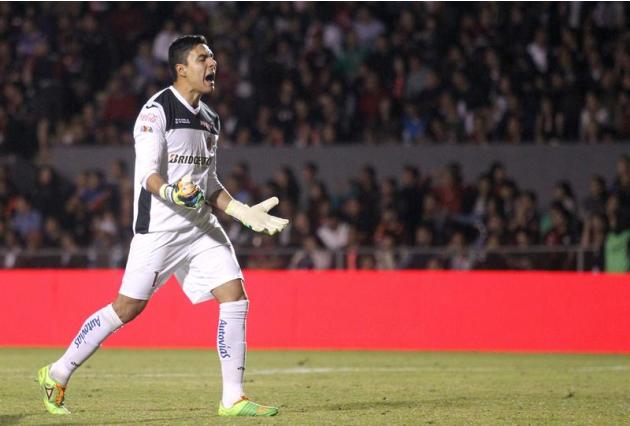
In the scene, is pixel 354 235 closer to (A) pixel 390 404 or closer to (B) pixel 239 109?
(B) pixel 239 109

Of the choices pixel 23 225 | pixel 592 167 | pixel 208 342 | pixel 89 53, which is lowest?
pixel 208 342

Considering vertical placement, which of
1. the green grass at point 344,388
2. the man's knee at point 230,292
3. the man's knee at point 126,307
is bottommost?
the green grass at point 344,388

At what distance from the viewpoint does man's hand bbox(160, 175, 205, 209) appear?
7461 mm

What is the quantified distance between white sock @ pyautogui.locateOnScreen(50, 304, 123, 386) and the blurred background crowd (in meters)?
8.45

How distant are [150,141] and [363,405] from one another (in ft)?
8.11

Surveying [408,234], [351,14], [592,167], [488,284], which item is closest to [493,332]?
[488,284]

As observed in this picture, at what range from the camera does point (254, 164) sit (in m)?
19.2

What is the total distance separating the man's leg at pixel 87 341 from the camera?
8023 millimetres

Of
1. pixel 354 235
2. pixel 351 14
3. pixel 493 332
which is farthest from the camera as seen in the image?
pixel 351 14

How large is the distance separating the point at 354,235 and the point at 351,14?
5.00 meters

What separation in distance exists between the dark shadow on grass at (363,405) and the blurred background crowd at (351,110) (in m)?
7.13

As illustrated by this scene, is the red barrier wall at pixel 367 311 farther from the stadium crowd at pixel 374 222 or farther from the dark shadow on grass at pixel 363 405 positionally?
the dark shadow on grass at pixel 363 405

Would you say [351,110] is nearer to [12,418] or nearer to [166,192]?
[166,192]

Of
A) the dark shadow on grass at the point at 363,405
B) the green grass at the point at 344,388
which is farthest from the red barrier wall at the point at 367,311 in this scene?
the dark shadow on grass at the point at 363,405
